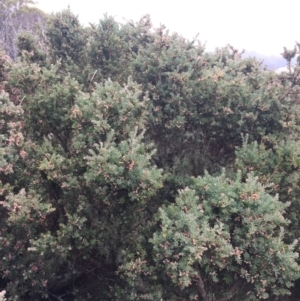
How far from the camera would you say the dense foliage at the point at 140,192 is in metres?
7.27

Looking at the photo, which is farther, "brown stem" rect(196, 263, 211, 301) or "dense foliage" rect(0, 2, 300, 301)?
"brown stem" rect(196, 263, 211, 301)

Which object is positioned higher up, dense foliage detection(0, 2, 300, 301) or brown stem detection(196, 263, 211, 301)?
dense foliage detection(0, 2, 300, 301)

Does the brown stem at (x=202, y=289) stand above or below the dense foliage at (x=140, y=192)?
below

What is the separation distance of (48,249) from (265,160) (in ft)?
22.2

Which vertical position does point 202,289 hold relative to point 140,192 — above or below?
below

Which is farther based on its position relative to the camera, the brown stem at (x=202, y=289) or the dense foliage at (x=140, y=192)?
the brown stem at (x=202, y=289)

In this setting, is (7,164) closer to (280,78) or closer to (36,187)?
(36,187)

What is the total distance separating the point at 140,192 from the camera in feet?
22.8

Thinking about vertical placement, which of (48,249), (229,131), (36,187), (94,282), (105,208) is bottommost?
(94,282)

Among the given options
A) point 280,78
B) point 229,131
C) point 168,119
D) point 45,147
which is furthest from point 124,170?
point 280,78

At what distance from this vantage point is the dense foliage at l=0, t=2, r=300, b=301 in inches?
286

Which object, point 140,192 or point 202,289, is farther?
point 202,289

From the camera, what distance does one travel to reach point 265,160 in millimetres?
9750

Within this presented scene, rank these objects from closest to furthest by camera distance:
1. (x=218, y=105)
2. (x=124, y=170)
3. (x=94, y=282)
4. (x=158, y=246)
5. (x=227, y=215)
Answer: (x=124, y=170), (x=158, y=246), (x=227, y=215), (x=94, y=282), (x=218, y=105)
